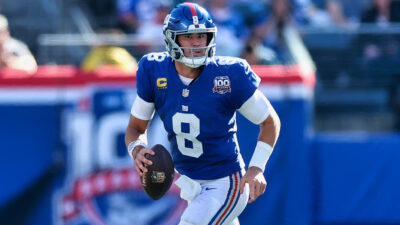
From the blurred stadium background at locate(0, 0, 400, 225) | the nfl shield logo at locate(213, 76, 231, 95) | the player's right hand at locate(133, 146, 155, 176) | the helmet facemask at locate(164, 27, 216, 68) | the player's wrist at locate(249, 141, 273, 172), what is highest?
the helmet facemask at locate(164, 27, 216, 68)

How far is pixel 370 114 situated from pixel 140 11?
3.15 m

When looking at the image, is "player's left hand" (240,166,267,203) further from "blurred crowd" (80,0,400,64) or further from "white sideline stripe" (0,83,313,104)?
"blurred crowd" (80,0,400,64)

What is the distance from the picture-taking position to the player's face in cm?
518

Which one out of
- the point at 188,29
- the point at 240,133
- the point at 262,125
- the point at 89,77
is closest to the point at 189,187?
the point at 262,125

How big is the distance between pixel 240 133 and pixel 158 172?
2.99 meters

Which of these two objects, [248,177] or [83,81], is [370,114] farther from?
[248,177]

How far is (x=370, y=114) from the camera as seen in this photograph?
8.82 m

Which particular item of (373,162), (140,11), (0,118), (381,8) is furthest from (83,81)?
(381,8)

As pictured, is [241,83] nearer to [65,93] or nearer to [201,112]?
[201,112]

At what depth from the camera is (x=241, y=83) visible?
5242mm

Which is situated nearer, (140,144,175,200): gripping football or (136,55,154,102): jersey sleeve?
(140,144,175,200): gripping football

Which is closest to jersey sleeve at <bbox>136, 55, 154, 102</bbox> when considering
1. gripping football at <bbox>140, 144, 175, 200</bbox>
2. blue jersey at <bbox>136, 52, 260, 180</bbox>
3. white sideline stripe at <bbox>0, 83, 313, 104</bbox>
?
blue jersey at <bbox>136, 52, 260, 180</bbox>

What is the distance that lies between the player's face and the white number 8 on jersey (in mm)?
411

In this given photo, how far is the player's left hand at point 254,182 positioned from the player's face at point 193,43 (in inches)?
32.1
